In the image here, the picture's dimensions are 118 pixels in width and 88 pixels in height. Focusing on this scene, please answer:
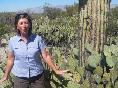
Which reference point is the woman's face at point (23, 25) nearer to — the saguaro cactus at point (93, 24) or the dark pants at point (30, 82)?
the dark pants at point (30, 82)

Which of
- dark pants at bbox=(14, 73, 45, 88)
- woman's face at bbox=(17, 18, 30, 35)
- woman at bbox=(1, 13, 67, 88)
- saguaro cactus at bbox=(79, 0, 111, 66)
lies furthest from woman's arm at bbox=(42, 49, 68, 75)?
saguaro cactus at bbox=(79, 0, 111, 66)

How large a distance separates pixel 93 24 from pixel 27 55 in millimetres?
1453

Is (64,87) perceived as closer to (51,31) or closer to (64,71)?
(64,71)

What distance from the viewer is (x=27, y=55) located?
5.09m

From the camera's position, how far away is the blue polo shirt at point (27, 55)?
5.11 metres

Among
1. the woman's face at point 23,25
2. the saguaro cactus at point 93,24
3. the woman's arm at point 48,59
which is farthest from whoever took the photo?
the saguaro cactus at point 93,24

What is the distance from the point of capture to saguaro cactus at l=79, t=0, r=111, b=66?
6090 millimetres

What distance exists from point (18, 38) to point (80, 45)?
1328 mm

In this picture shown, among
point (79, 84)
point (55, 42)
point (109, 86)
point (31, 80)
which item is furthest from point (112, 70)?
point (55, 42)

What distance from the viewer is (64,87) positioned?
5.66 meters

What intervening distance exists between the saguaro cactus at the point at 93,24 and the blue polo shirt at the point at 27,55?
107 cm

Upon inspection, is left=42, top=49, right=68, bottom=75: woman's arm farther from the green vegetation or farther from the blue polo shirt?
the green vegetation

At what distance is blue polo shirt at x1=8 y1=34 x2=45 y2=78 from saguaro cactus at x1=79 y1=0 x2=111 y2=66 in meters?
1.07

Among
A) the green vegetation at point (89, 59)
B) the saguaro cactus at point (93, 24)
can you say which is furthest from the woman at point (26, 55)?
the saguaro cactus at point (93, 24)
